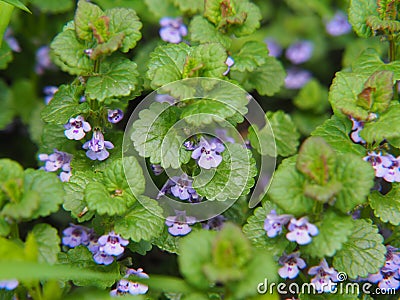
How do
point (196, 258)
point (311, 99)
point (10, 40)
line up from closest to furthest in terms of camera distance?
1. point (196, 258)
2. point (10, 40)
3. point (311, 99)

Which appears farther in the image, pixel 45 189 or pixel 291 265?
pixel 291 265

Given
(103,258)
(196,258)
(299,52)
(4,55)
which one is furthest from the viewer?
(299,52)

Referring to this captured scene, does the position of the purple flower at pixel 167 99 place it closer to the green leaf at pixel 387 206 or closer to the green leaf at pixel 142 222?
the green leaf at pixel 142 222

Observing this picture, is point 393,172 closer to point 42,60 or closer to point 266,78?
point 266,78

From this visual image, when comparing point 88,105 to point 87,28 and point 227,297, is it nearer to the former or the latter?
point 87,28

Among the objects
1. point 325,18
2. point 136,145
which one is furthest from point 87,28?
point 325,18

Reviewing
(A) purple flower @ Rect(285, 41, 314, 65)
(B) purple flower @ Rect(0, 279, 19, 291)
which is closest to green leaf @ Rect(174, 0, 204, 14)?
(A) purple flower @ Rect(285, 41, 314, 65)
